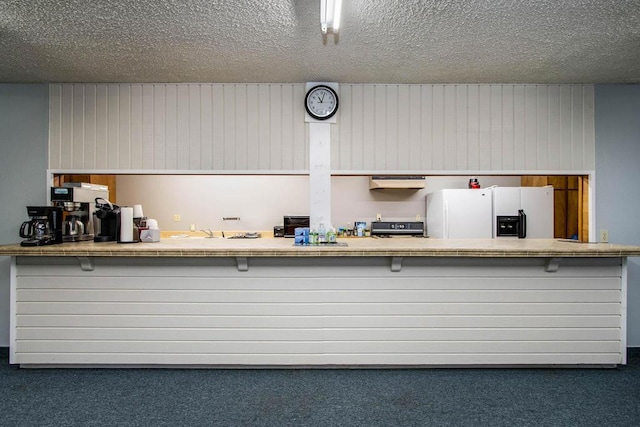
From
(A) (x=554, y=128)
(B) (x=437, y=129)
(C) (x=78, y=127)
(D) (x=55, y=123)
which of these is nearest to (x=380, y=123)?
(B) (x=437, y=129)

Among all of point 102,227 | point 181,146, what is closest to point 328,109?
point 181,146

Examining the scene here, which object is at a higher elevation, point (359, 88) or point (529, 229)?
point (359, 88)

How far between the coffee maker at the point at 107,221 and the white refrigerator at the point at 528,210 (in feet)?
14.5

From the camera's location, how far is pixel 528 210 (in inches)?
184

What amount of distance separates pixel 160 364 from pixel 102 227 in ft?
4.63

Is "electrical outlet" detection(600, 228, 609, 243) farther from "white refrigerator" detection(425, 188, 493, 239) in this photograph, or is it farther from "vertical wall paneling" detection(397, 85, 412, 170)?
"vertical wall paneling" detection(397, 85, 412, 170)

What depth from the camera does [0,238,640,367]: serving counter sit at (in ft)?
9.52

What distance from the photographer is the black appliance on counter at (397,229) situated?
6.14m

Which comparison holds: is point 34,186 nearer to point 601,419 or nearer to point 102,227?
point 102,227

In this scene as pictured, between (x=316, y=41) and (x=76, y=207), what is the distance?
104 inches

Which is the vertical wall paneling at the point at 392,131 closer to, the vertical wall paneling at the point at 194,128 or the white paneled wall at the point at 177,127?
the white paneled wall at the point at 177,127

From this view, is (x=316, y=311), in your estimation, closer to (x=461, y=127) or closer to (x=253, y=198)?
(x=461, y=127)

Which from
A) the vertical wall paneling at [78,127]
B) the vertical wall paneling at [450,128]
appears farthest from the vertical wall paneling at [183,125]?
the vertical wall paneling at [450,128]

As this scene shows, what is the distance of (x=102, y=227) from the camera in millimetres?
3354
